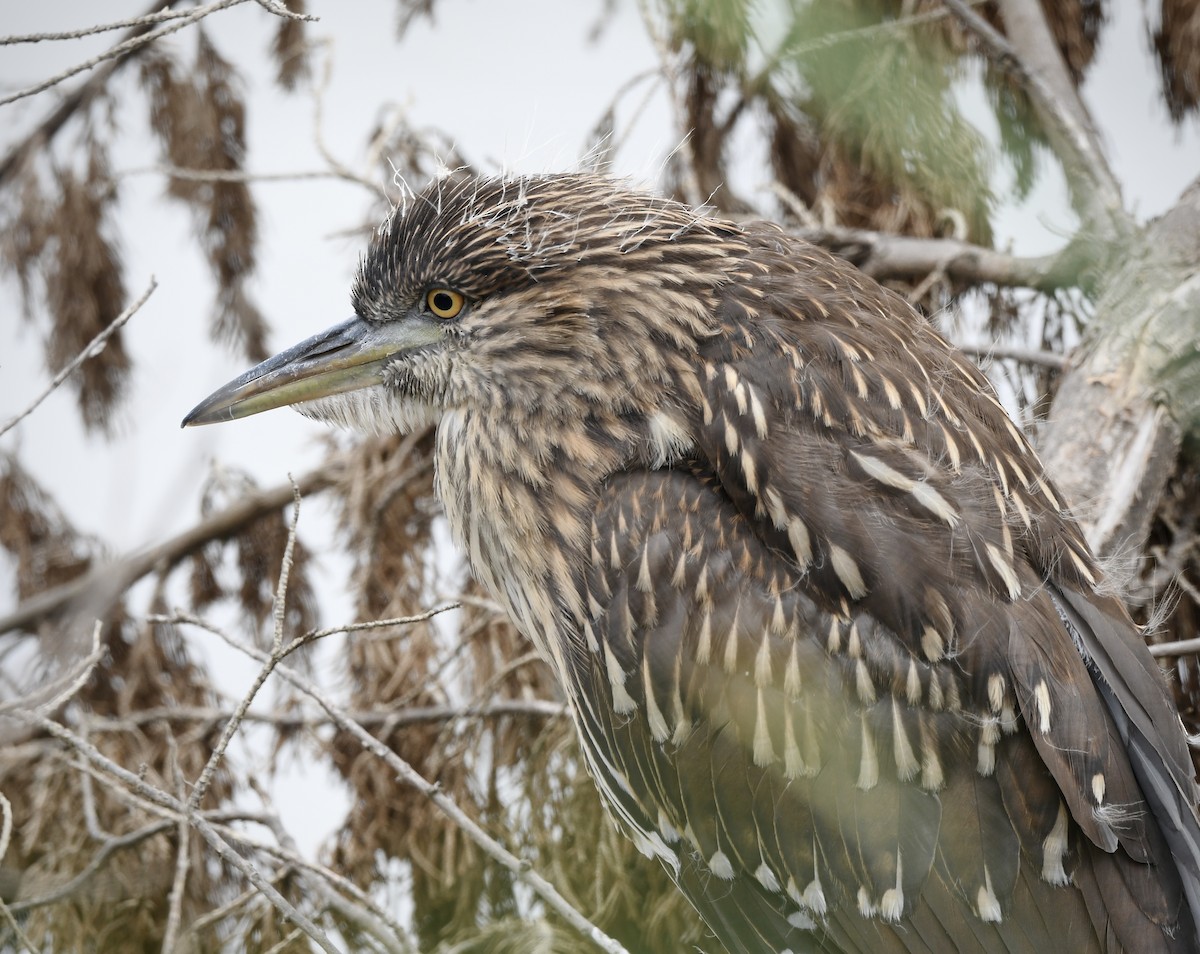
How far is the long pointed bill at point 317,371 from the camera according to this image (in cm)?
259

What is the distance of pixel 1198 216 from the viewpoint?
2.98 m

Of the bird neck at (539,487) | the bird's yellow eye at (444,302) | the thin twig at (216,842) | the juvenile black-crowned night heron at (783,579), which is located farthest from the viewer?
the bird's yellow eye at (444,302)

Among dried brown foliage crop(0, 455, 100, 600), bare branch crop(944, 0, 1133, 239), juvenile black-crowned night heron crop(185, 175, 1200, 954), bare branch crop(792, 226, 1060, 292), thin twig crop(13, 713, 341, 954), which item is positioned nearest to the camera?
thin twig crop(13, 713, 341, 954)

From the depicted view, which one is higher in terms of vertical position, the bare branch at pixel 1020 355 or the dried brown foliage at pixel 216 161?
the dried brown foliage at pixel 216 161

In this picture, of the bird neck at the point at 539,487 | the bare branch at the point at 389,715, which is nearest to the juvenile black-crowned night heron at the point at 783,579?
the bird neck at the point at 539,487

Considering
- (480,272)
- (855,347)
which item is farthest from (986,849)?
(480,272)

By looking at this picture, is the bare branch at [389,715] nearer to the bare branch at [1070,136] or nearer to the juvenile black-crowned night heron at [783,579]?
the juvenile black-crowned night heron at [783,579]

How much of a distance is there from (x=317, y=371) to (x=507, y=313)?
0.45 m

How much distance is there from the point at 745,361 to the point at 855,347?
0.74 feet

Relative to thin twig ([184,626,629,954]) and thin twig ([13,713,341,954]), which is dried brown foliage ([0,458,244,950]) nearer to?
thin twig ([13,713,341,954])

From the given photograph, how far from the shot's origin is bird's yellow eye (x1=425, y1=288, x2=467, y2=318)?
2.57 m

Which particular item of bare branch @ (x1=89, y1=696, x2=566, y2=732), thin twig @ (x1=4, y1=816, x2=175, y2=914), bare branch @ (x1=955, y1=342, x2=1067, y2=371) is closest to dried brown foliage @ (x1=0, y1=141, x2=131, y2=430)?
bare branch @ (x1=89, y1=696, x2=566, y2=732)

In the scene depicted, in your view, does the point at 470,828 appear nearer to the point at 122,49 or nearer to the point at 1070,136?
the point at 122,49

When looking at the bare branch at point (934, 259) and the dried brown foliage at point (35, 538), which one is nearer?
the bare branch at point (934, 259)
